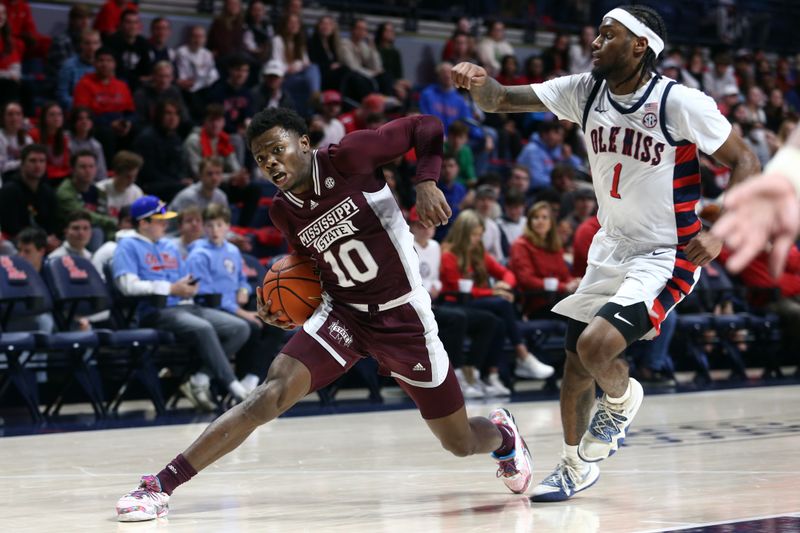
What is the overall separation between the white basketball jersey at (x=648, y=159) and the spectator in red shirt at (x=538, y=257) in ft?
19.0

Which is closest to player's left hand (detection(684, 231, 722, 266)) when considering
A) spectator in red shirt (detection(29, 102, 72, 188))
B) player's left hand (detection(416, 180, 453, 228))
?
player's left hand (detection(416, 180, 453, 228))

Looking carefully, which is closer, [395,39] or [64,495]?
[64,495]

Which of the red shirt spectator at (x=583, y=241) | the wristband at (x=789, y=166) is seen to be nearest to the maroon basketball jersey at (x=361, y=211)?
the wristband at (x=789, y=166)

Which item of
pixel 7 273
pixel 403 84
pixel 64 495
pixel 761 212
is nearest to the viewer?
pixel 761 212

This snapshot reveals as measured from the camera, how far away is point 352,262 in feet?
16.3

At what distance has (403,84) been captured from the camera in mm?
14375

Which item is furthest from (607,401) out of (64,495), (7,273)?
(7,273)

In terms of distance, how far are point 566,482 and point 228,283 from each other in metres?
5.12

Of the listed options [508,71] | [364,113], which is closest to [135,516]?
[364,113]

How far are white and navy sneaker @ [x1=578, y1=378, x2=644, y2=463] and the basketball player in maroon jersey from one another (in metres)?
0.50

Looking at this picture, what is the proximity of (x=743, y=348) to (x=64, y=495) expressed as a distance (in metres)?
9.48

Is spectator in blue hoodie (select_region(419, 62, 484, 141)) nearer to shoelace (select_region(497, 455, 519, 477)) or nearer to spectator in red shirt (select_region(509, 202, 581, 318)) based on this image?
spectator in red shirt (select_region(509, 202, 581, 318))

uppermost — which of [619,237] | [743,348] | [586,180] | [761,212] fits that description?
[761,212]

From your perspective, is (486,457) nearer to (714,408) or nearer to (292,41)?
(714,408)
